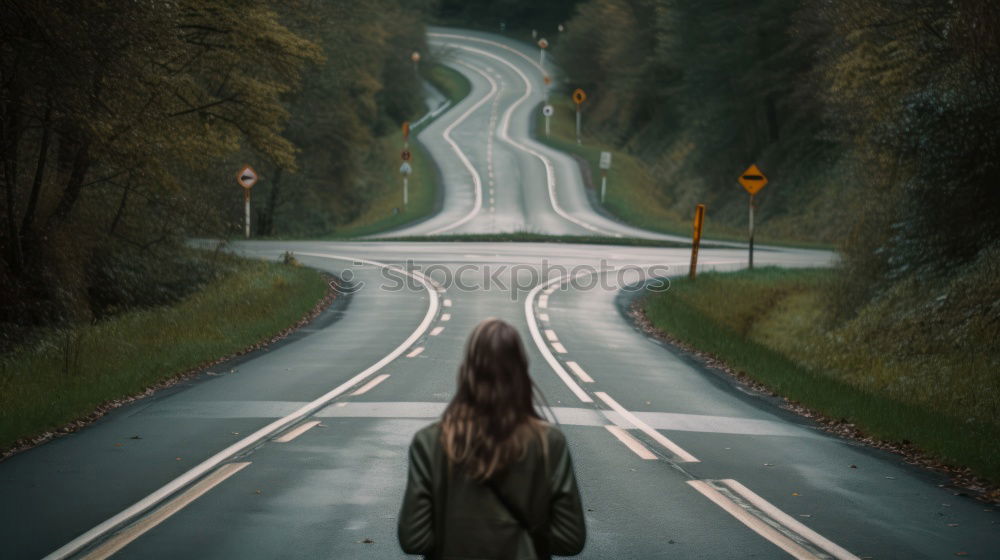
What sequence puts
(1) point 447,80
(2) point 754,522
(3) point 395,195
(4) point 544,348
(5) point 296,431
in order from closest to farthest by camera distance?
(2) point 754,522
(5) point 296,431
(4) point 544,348
(3) point 395,195
(1) point 447,80

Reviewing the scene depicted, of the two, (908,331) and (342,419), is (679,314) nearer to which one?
(908,331)

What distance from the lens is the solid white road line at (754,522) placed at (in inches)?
317

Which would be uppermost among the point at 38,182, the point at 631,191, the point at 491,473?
the point at 631,191

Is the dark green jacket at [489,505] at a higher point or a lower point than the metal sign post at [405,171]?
lower

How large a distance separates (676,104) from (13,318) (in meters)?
64.8

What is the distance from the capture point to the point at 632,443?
40.4 ft

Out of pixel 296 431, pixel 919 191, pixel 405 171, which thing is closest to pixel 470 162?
pixel 405 171

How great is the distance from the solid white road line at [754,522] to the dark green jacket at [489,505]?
422 cm

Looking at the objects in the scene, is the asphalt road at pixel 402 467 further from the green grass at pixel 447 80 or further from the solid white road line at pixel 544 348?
the green grass at pixel 447 80

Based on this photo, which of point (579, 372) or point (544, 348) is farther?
point (544, 348)

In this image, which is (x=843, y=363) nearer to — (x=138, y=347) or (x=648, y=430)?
(x=648, y=430)

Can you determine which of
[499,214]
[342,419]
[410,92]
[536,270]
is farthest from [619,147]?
[342,419]

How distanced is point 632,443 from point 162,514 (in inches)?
207

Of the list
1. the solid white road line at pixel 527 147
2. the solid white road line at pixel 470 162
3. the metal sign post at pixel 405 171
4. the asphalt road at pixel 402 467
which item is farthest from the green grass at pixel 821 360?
the metal sign post at pixel 405 171
